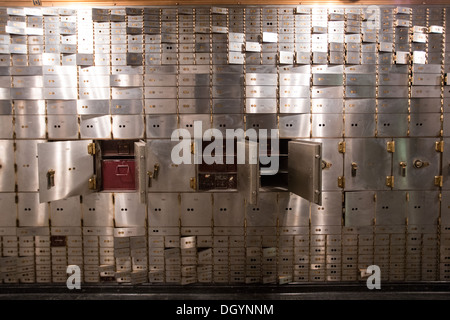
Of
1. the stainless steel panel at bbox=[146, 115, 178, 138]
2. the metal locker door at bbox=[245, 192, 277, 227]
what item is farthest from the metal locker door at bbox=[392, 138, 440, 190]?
the stainless steel panel at bbox=[146, 115, 178, 138]

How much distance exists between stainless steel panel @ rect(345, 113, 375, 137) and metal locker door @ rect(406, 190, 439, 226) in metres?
0.92

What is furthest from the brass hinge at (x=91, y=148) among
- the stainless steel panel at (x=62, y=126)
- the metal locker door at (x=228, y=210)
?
the metal locker door at (x=228, y=210)

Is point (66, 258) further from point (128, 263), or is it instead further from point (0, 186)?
point (0, 186)

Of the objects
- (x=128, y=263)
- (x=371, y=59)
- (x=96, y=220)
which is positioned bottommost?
(x=128, y=263)

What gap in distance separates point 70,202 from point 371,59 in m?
3.95

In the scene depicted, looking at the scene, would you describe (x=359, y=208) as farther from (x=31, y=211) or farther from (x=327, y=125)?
(x=31, y=211)

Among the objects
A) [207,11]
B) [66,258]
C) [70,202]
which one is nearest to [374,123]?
[207,11]

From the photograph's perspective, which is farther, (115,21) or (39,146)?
(115,21)

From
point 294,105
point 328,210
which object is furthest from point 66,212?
point 328,210

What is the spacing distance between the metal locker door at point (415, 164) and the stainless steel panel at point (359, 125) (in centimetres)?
35

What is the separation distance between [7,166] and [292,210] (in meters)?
3.44

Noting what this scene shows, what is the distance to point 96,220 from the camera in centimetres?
371

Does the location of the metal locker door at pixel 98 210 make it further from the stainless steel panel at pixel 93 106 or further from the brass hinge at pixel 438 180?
the brass hinge at pixel 438 180

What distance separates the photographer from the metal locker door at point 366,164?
3.65 meters
